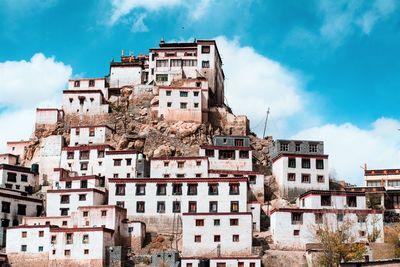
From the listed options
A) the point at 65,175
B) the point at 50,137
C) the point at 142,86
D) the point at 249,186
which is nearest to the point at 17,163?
the point at 50,137

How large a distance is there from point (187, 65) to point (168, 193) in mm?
29325

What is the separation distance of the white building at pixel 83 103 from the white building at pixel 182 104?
826cm

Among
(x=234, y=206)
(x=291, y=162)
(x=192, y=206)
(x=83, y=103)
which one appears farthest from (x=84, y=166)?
(x=291, y=162)

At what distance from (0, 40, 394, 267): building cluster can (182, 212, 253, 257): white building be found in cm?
9

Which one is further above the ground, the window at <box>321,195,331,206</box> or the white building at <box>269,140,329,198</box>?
the white building at <box>269,140,329,198</box>

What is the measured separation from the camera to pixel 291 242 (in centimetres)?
6219

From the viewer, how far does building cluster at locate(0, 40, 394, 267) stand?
199ft

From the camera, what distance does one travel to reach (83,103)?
8681cm

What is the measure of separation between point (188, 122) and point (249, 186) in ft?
53.4

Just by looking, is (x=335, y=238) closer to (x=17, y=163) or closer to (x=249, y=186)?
(x=249, y=186)

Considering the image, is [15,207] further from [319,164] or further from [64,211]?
[319,164]

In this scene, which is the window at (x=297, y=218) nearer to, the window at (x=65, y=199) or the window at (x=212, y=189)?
the window at (x=212, y=189)

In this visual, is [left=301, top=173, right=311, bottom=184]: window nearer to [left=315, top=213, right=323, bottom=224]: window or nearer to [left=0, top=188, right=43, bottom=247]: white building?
[left=315, top=213, right=323, bottom=224]: window

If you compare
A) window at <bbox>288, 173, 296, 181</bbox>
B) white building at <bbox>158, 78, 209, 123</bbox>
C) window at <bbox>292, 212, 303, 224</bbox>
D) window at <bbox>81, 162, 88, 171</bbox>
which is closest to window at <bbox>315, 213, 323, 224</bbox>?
window at <bbox>292, 212, 303, 224</bbox>
